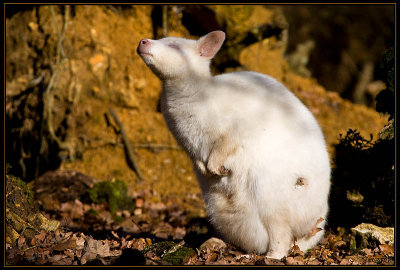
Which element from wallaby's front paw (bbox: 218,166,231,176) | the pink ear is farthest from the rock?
the pink ear

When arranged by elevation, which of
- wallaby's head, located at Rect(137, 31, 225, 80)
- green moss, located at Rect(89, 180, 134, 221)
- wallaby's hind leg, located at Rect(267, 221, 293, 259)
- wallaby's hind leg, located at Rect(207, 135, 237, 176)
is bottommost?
green moss, located at Rect(89, 180, 134, 221)

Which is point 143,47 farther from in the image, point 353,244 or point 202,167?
point 353,244

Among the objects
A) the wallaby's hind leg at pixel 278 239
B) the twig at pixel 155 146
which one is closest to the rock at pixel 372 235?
the wallaby's hind leg at pixel 278 239

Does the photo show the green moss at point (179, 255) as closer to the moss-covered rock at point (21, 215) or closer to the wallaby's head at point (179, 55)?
the moss-covered rock at point (21, 215)

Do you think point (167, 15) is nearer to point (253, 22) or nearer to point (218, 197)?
point (253, 22)

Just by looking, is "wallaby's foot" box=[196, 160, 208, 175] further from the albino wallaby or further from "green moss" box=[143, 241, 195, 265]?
"green moss" box=[143, 241, 195, 265]

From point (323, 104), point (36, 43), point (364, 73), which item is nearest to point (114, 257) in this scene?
point (36, 43)
